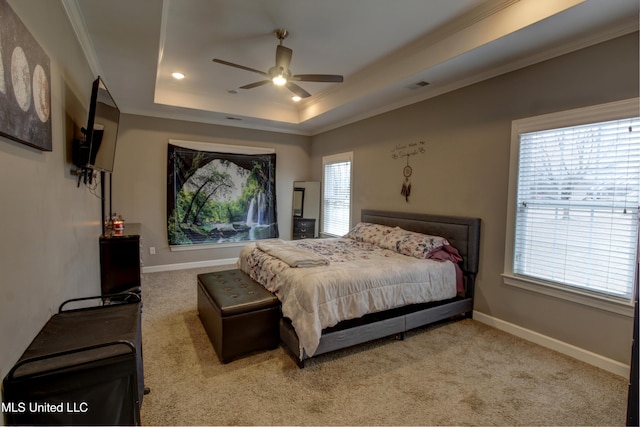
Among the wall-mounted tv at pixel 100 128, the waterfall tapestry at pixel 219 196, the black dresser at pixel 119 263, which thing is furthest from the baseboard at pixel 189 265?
the wall-mounted tv at pixel 100 128

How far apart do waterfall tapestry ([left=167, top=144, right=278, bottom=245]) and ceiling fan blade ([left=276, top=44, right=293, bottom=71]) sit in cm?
282

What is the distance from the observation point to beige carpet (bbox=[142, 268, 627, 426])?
1868 mm

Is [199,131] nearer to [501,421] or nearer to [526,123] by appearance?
[526,123]

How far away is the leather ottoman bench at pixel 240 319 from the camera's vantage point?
7.88ft

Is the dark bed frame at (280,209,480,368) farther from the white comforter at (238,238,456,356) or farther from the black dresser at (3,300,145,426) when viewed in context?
the black dresser at (3,300,145,426)

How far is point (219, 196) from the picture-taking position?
5414mm

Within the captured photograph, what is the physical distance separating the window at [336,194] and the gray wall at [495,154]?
2.41 ft

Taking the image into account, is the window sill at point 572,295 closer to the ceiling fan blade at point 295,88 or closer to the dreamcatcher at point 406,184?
the dreamcatcher at point 406,184

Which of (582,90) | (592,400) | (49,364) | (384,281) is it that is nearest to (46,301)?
(49,364)

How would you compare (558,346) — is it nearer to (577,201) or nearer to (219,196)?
(577,201)

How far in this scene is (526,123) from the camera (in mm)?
2832

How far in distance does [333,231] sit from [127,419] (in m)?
4.70

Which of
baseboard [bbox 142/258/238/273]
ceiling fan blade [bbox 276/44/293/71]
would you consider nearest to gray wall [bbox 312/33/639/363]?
ceiling fan blade [bbox 276/44/293/71]

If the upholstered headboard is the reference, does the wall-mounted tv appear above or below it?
above
